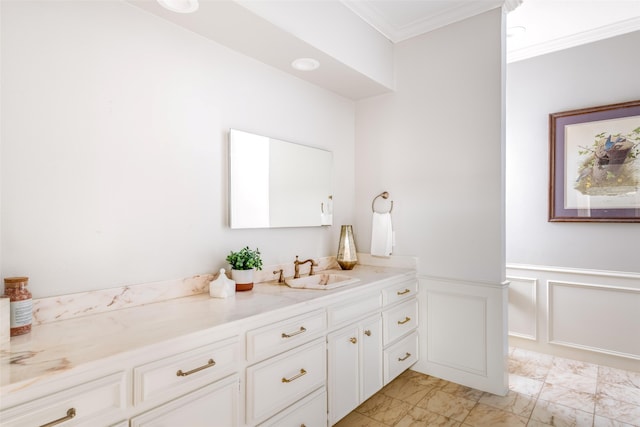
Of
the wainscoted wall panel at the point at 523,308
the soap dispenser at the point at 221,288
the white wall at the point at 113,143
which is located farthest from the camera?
the wainscoted wall panel at the point at 523,308

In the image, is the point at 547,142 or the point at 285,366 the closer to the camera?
the point at 285,366

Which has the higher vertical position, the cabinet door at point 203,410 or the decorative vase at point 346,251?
the decorative vase at point 346,251

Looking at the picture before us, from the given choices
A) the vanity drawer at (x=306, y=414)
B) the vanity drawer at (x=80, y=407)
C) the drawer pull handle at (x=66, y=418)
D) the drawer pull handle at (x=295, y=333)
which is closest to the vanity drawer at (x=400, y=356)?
the vanity drawer at (x=306, y=414)

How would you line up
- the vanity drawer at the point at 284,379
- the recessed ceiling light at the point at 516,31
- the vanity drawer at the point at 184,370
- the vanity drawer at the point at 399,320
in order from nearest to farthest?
the vanity drawer at the point at 184,370, the vanity drawer at the point at 284,379, the vanity drawer at the point at 399,320, the recessed ceiling light at the point at 516,31

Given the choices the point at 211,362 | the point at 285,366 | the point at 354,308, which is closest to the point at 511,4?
the point at 354,308

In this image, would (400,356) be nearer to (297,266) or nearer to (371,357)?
(371,357)

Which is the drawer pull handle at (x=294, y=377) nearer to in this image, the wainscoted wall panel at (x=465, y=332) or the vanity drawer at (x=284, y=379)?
the vanity drawer at (x=284, y=379)

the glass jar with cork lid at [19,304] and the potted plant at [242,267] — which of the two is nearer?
the glass jar with cork lid at [19,304]

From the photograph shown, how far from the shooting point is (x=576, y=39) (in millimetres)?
2979

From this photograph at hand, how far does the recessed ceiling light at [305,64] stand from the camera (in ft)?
7.50

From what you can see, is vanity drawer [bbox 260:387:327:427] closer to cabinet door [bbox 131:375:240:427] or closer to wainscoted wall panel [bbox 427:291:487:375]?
cabinet door [bbox 131:375:240:427]

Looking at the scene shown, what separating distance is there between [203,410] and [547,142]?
3.43 meters

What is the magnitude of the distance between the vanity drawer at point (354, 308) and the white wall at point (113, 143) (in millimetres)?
692

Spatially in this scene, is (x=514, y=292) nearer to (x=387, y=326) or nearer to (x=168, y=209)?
(x=387, y=326)
